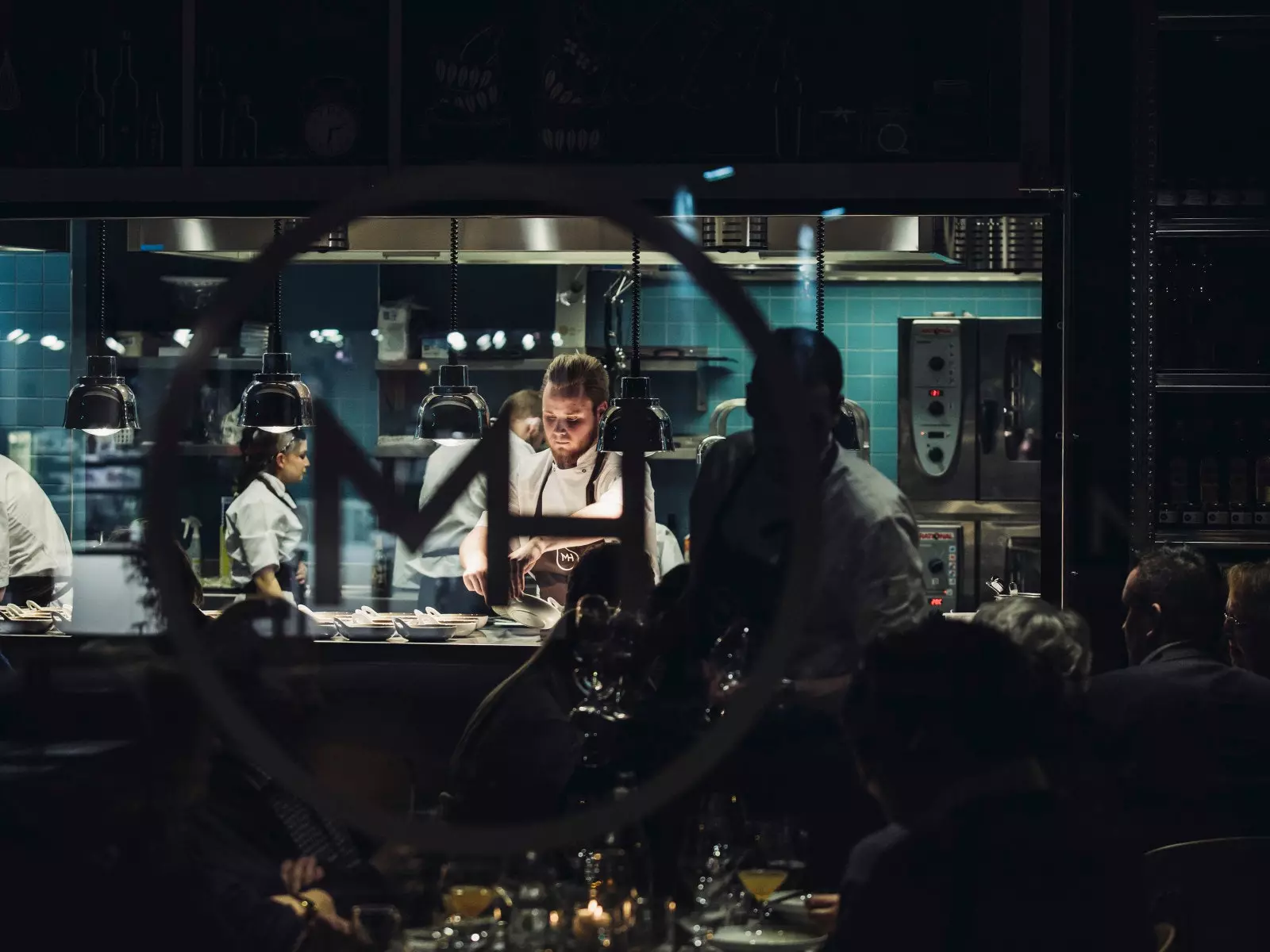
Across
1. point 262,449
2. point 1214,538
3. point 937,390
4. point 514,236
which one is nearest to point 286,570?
point 262,449

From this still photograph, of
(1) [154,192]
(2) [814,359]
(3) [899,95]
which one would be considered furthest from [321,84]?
(2) [814,359]

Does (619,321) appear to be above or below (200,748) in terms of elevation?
above

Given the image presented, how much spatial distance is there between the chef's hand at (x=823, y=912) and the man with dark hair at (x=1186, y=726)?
831 millimetres

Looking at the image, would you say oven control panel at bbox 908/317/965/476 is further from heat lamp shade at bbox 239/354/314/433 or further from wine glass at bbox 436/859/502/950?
wine glass at bbox 436/859/502/950

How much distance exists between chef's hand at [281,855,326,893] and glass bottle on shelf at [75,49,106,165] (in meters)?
1.93

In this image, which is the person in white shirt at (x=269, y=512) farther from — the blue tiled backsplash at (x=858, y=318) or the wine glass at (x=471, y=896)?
the wine glass at (x=471, y=896)

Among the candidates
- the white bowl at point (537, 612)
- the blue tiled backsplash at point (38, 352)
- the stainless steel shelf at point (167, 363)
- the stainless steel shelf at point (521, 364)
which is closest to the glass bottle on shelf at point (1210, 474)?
the white bowl at point (537, 612)

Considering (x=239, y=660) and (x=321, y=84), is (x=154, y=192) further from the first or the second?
(x=239, y=660)

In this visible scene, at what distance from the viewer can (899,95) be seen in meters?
3.14

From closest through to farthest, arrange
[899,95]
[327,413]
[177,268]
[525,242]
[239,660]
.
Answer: [327,413]
[239,660]
[899,95]
[525,242]
[177,268]

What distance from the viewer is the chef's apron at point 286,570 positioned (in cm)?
478

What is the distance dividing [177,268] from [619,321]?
213cm

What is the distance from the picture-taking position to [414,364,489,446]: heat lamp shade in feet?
11.3

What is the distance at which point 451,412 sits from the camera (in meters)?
3.47
